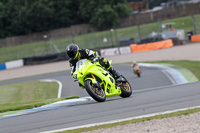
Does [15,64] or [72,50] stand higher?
[72,50]

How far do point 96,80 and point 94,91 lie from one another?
1.50 feet

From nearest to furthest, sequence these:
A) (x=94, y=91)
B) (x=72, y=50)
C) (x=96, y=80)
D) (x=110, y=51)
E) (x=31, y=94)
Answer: (x=94, y=91), (x=72, y=50), (x=96, y=80), (x=31, y=94), (x=110, y=51)

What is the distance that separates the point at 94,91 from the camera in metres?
9.37

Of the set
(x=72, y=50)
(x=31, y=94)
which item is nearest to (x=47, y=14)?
(x=31, y=94)

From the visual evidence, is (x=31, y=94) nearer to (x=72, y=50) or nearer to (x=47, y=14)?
(x=72, y=50)

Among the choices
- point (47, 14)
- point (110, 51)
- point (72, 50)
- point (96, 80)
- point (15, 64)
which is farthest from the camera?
point (47, 14)

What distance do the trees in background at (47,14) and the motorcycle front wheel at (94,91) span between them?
60213 millimetres

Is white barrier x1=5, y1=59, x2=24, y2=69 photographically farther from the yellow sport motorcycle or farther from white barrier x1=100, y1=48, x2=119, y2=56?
the yellow sport motorcycle

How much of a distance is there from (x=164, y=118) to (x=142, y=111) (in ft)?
2.91

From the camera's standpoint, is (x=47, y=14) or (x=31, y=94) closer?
(x=31, y=94)

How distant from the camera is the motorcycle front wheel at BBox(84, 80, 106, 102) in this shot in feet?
30.1

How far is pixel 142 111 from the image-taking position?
7.52m

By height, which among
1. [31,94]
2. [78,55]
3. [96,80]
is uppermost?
[78,55]

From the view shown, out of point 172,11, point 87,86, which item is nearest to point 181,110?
point 87,86
